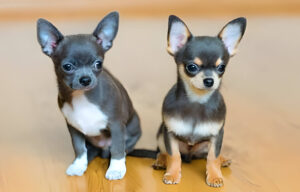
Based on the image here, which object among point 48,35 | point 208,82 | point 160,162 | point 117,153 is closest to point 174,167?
point 160,162

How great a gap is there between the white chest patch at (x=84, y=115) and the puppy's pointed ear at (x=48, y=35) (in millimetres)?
246

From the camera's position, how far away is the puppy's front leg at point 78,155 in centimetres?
229

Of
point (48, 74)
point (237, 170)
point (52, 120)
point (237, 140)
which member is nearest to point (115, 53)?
point (48, 74)

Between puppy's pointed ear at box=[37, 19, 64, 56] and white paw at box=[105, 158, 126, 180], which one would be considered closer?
puppy's pointed ear at box=[37, 19, 64, 56]

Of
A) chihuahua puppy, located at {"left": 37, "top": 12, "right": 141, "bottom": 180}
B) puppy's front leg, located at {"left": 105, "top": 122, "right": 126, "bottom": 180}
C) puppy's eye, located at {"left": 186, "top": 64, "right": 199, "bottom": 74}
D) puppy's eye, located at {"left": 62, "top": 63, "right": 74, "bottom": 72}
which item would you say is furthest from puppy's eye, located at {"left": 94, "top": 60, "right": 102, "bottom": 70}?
puppy's eye, located at {"left": 186, "top": 64, "right": 199, "bottom": 74}

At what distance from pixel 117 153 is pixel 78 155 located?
0.21 m

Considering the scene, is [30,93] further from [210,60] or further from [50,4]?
[210,60]

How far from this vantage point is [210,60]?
1.99 m

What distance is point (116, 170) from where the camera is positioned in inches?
89.0

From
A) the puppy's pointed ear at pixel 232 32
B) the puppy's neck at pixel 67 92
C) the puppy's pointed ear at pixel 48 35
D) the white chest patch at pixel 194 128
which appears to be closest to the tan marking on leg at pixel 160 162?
the white chest patch at pixel 194 128

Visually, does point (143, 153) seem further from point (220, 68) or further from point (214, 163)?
point (220, 68)

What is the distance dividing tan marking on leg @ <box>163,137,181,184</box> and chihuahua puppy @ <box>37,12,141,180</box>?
23 centimetres

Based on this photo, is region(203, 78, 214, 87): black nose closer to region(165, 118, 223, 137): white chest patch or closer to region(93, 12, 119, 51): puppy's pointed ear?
region(165, 118, 223, 137): white chest patch

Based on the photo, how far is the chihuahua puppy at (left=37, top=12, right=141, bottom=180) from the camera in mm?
2041
